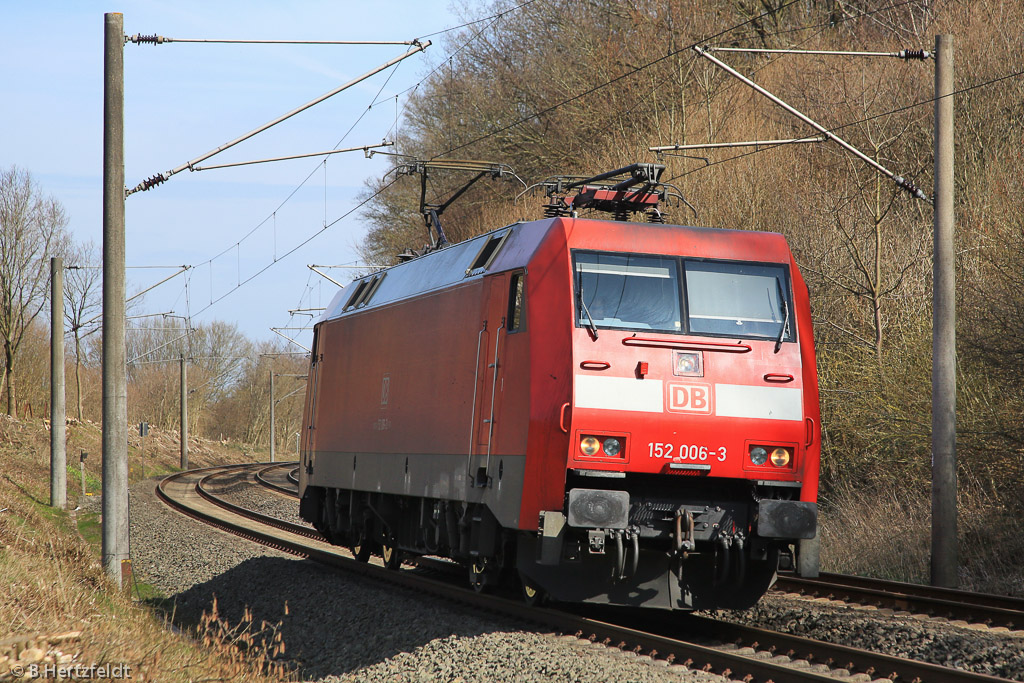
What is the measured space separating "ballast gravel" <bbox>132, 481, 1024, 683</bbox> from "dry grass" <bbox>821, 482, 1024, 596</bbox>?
9.56 ft

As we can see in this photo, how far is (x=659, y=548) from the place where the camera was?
29.8ft

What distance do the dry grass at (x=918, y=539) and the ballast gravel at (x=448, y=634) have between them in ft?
9.56

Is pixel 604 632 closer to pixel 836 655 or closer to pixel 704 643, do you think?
pixel 704 643

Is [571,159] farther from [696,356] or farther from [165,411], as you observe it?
[165,411]

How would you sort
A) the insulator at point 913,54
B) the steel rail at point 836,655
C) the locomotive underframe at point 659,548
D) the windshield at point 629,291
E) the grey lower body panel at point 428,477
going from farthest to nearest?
1. the insulator at point 913,54
2. the grey lower body panel at point 428,477
3. the windshield at point 629,291
4. the locomotive underframe at point 659,548
5. the steel rail at point 836,655

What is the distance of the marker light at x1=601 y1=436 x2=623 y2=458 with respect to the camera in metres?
8.77

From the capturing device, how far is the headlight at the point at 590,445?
870cm

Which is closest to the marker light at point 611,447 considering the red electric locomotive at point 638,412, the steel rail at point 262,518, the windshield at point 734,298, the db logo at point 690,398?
the red electric locomotive at point 638,412

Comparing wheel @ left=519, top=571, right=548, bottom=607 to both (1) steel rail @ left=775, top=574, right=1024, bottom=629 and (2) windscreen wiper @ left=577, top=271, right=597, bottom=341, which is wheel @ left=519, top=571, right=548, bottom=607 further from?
(1) steel rail @ left=775, top=574, right=1024, bottom=629

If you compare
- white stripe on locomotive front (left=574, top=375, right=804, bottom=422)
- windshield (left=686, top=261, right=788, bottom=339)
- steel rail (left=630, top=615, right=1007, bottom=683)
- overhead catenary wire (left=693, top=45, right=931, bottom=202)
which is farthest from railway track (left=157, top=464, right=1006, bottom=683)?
overhead catenary wire (left=693, top=45, right=931, bottom=202)

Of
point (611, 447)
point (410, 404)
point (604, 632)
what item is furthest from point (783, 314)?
point (410, 404)

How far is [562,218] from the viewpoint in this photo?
31.0 ft

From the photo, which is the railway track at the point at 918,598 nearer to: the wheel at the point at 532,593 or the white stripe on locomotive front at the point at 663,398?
the white stripe on locomotive front at the point at 663,398

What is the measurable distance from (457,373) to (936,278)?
585cm
